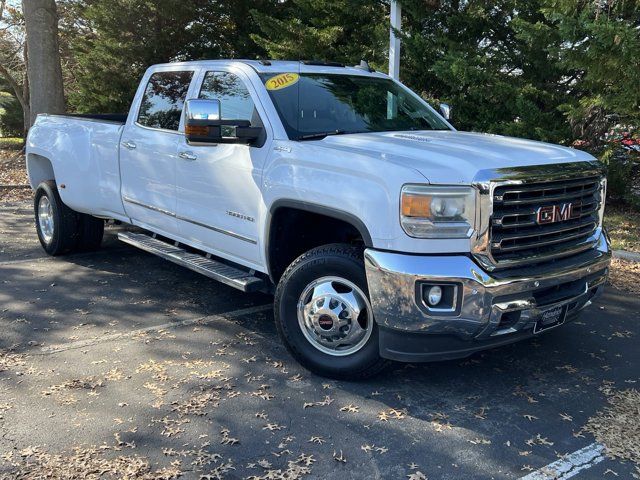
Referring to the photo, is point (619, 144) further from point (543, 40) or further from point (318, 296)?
point (318, 296)

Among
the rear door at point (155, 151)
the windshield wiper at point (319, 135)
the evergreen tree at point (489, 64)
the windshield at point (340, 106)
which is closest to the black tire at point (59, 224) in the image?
the rear door at point (155, 151)

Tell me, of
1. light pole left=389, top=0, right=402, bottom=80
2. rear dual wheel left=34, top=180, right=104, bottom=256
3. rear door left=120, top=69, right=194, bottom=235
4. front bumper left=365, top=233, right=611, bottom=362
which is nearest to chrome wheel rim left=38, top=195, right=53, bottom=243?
rear dual wheel left=34, top=180, right=104, bottom=256

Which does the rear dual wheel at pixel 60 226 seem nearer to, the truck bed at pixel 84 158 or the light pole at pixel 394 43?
the truck bed at pixel 84 158

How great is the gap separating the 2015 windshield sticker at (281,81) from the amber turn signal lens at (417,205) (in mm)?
1750

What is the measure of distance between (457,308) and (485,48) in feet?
25.5

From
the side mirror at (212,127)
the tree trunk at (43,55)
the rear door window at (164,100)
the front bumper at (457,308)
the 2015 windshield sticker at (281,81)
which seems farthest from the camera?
the tree trunk at (43,55)

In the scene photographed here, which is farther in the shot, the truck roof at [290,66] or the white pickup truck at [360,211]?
the truck roof at [290,66]

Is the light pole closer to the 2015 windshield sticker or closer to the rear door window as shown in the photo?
the rear door window

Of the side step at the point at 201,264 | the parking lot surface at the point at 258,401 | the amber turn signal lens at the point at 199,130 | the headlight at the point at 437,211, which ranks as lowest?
the parking lot surface at the point at 258,401

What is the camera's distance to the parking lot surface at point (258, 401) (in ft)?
10.6

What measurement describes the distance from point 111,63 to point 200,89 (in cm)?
1161

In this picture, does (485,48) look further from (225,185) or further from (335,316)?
(335,316)

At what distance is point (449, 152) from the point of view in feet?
12.8

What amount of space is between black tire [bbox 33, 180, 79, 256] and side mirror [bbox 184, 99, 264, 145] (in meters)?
3.16
